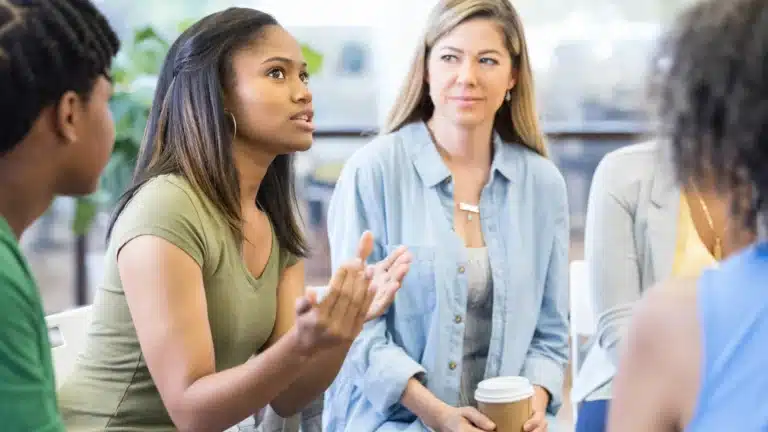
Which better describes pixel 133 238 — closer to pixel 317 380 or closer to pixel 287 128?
pixel 287 128

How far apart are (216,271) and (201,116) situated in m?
0.27

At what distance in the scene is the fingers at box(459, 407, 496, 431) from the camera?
5.91 feet

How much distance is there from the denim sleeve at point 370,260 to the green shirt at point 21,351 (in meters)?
0.95

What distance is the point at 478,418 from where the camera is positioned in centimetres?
181

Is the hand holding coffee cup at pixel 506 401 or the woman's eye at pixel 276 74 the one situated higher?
the woman's eye at pixel 276 74

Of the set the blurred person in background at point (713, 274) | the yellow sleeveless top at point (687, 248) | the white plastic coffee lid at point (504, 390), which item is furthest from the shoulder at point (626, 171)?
the blurred person in background at point (713, 274)

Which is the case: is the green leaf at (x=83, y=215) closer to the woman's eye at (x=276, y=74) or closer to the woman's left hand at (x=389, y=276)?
the woman's eye at (x=276, y=74)

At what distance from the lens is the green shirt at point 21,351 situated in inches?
39.3

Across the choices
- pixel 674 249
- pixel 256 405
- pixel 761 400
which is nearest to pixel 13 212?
pixel 256 405

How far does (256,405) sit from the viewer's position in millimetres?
1454

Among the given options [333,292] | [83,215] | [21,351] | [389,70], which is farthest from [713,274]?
[389,70]

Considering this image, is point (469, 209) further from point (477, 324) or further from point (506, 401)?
point (506, 401)

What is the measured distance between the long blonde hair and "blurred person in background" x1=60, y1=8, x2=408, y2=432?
0.46 metres

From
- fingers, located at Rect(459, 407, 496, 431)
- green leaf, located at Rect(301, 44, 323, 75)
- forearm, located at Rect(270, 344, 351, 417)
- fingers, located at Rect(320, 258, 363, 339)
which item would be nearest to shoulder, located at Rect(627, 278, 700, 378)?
fingers, located at Rect(320, 258, 363, 339)
